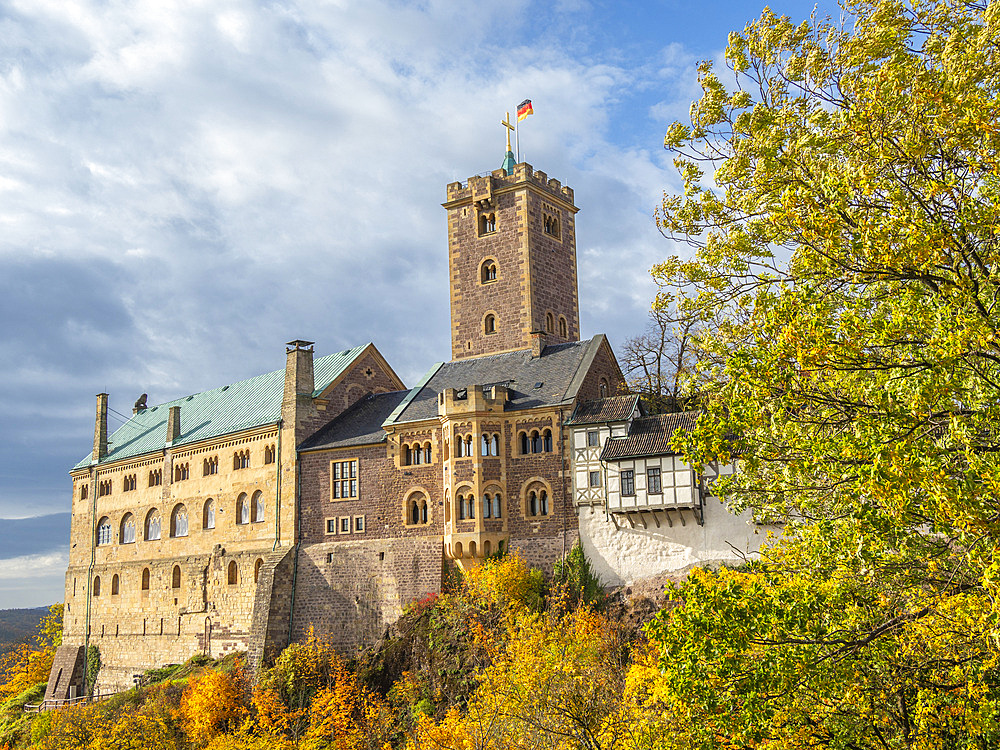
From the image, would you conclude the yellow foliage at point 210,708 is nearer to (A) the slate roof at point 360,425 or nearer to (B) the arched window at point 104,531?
(A) the slate roof at point 360,425

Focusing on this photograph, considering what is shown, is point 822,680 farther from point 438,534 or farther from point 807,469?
point 438,534

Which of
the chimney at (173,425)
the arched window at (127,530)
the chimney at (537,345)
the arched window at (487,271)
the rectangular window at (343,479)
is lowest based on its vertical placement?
the arched window at (127,530)

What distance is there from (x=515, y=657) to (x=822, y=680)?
71.5 ft

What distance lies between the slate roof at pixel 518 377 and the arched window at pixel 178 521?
52.6 ft

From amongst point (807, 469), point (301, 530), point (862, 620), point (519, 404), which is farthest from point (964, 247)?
point (301, 530)

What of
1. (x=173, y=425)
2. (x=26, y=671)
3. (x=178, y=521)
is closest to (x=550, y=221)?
(x=173, y=425)

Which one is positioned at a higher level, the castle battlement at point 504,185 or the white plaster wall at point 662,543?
the castle battlement at point 504,185

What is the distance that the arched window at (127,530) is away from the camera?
57.7 meters

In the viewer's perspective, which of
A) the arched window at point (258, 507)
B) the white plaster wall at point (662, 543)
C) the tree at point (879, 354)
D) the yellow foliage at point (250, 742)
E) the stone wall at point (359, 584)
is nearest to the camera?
the tree at point (879, 354)

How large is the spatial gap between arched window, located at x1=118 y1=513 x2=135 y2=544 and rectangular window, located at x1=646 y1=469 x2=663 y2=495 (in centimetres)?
3383

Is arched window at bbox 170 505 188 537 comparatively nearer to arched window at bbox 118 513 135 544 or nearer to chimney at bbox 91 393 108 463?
arched window at bbox 118 513 135 544

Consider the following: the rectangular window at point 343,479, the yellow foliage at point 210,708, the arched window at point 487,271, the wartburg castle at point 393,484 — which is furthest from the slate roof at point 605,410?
the yellow foliage at point 210,708

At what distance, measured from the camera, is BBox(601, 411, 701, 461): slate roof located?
1491 inches

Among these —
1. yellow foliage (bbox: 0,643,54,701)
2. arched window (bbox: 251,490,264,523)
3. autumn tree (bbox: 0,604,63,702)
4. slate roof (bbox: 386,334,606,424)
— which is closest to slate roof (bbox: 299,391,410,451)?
slate roof (bbox: 386,334,606,424)
